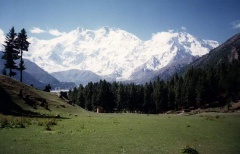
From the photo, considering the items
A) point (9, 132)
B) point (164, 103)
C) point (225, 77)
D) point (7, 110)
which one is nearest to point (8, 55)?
point (7, 110)

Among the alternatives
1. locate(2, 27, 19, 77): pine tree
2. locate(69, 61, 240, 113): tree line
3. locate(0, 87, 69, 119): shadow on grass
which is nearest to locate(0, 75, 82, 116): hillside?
locate(0, 87, 69, 119): shadow on grass

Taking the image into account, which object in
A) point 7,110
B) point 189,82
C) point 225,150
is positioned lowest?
point 225,150

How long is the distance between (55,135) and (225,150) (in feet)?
60.7

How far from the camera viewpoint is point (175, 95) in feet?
468

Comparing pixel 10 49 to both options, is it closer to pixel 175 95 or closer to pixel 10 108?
pixel 10 108

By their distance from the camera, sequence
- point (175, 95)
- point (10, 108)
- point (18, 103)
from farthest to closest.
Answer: point (175, 95)
point (18, 103)
point (10, 108)

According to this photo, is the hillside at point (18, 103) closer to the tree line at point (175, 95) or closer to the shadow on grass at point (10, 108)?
the shadow on grass at point (10, 108)

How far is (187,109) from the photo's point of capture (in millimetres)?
133625

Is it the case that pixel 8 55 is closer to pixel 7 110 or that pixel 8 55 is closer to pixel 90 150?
pixel 7 110

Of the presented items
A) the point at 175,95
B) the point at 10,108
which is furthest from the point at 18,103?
the point at 175,95

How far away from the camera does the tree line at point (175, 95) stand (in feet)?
436

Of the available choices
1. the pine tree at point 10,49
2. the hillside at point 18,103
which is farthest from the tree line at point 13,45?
the hillside at point 18,103

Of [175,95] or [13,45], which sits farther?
[175,95]

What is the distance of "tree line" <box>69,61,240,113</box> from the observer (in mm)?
132750
